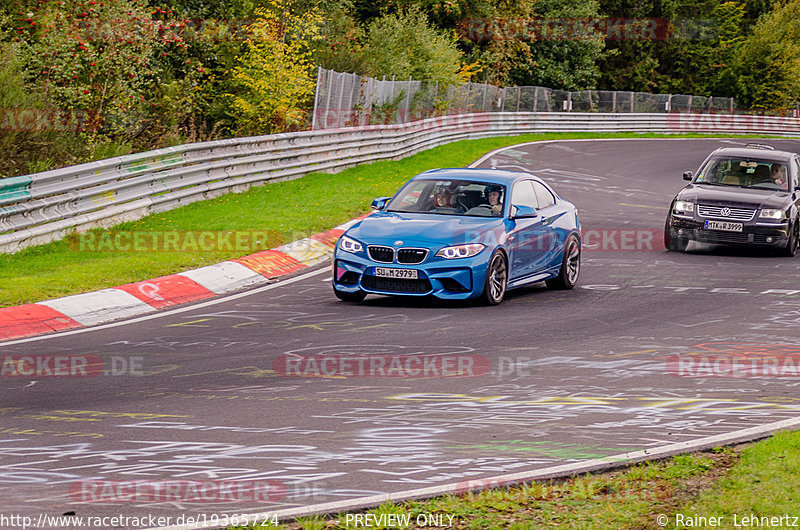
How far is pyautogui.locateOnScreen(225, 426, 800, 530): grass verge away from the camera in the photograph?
5324mm

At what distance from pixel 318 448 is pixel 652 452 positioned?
6.45 feet

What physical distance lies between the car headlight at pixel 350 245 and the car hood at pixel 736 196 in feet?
23.6

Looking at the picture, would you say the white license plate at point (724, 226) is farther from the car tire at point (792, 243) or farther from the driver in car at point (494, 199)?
the driver in car at point (494, 199)

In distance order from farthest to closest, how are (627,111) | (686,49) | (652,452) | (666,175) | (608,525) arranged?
(686,49) → (627,111) → (666,175) → (652,452) → (608,525)

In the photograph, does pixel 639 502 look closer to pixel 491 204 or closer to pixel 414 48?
pixel 491 204

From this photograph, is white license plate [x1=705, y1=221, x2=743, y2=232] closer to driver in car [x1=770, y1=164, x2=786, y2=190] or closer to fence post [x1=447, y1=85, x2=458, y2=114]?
driver in car [x1=770, y1=164, x2=786, y2=190]

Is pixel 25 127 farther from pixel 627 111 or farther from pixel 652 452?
pixel 627 111

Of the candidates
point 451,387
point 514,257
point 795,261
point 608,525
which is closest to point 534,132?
point 795,261

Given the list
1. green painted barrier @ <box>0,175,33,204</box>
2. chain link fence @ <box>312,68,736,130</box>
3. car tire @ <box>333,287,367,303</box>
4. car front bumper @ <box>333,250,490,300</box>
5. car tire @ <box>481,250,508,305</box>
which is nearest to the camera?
→ car front bumper @ <box>333,250,490,300</box>

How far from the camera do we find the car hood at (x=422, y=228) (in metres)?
12.8

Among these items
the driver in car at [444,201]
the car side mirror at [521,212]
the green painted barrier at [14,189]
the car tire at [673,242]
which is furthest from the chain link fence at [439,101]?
the car side mirror at [521,212]

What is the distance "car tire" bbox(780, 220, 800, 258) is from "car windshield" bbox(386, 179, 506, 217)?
6088 millimetres

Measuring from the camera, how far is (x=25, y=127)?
17.8 metres

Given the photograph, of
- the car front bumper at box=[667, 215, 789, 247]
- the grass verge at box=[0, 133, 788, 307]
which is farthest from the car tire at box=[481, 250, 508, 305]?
the car front bumper at box=[667, 215, 789, 247]
